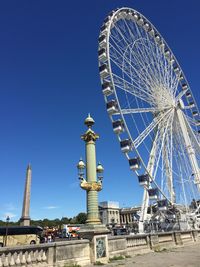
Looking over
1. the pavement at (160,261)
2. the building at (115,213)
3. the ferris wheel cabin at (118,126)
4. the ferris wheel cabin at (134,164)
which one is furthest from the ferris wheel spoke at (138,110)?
the building at (115,213)

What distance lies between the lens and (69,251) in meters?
11.3

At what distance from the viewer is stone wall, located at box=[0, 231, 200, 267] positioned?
926 centimetres

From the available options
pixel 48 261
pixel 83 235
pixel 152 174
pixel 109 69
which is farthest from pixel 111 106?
pixel 48 261

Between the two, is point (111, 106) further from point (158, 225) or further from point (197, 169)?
point (158, 225)

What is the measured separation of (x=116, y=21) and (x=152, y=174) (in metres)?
15.1

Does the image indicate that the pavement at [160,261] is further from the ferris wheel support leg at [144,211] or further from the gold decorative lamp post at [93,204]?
the ferris wheel support leg at [144,211]

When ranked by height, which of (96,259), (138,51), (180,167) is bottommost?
(96,259)

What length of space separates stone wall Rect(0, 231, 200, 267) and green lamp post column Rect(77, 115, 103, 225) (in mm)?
1195

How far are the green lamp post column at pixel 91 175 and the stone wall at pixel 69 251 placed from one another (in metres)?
1.19

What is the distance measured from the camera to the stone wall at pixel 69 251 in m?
9.26

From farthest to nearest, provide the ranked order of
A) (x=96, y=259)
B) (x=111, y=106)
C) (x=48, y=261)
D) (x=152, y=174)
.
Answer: (x=152, y=174)
(x=111, y=106)
(x=96, y=259)
(x=48, y=261)

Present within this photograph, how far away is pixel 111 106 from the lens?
2472 centimetres

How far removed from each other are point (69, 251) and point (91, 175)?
11.7 feet

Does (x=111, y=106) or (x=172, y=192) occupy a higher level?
(x=111, y=106)
